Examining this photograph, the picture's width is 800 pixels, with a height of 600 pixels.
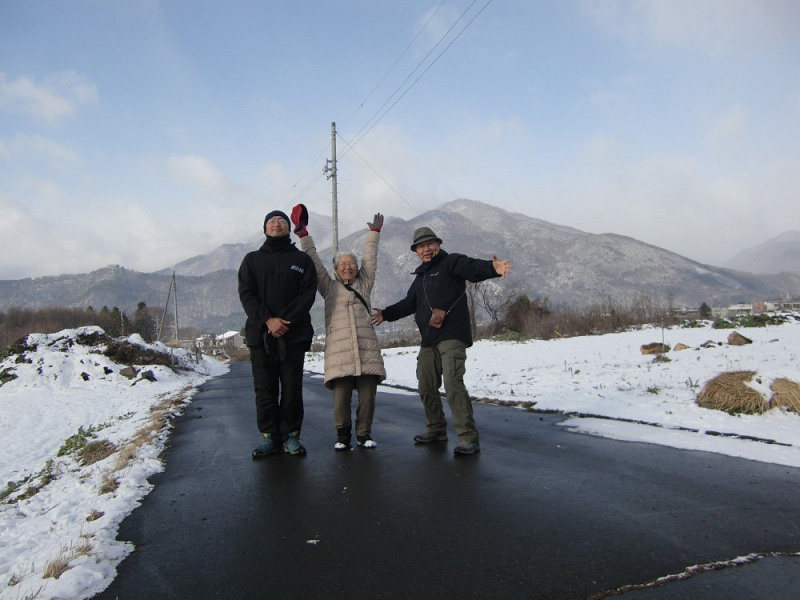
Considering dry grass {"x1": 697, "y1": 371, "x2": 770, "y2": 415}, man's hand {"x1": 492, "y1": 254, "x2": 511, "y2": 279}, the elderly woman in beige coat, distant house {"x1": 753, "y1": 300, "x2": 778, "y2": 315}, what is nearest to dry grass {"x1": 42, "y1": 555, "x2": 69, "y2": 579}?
the elderly woman in beige coat

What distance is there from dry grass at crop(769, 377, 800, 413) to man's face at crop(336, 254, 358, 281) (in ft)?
16.4

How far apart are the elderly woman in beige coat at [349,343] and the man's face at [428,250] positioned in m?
0.53

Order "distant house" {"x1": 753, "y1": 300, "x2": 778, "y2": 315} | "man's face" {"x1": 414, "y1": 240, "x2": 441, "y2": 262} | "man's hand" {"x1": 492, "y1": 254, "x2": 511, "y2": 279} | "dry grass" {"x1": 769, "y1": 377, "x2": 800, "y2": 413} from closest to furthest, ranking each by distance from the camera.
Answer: "man's hand" {"x1": 492, "y1": 254, "x2": 511, "y2": 279}
"man's face" {"x1": 414, "y1": 240, "x2": 441, "y2": 262}
"dry grass" {"x1": 769, "y1": 377, "x2": 800, "y2": 413}
"distant house" {"x1": 753, "y1": 300, "x2": 778, "y2": 315}

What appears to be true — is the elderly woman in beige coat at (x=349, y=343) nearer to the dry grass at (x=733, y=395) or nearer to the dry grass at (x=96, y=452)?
the dry grass at (x=96, y=452)

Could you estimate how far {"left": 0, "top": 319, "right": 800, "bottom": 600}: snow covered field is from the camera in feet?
9.78

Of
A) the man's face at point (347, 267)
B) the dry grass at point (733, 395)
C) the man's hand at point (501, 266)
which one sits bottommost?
the dry grass at point (733, 395)

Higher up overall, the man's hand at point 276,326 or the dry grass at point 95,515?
the man's hand at point 276,326

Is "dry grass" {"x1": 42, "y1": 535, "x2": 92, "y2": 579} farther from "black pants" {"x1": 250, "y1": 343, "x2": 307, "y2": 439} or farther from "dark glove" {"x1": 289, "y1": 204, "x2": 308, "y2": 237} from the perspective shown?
"dark glove" {"x1": 289, "y1": 204, "x2": 308, "y2": 237}

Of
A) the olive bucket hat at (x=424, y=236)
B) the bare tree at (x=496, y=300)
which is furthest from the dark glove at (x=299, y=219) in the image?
the bare tree at (x=496, y=300)

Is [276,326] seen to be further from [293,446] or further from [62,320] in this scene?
[62,320]

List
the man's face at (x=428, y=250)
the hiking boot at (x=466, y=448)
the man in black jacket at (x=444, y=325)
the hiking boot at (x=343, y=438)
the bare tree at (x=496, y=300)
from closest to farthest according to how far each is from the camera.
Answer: the hiking boot at (x=466, y=448)
the man in black jacket at (x=444, y=325)
the hiking boot at (x=343, y=438)
the man's face at (x=428, y=250)
the bare tree at (x=496, y=300)

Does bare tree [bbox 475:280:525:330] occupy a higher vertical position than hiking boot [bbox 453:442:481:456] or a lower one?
higher

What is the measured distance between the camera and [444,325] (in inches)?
203

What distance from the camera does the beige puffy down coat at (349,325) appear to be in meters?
5.22
